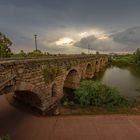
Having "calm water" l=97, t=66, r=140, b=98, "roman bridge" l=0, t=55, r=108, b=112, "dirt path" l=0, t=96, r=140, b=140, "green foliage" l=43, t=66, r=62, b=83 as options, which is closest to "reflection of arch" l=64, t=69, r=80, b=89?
"roman bridge" l=0, t=55, r=108, b=112

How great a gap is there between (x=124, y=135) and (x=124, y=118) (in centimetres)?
332

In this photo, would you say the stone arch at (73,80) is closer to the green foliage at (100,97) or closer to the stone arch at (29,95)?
the green foliage at (100,97)

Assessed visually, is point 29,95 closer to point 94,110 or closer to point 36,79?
point 36,79

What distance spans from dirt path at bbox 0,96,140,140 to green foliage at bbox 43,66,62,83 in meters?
4.16

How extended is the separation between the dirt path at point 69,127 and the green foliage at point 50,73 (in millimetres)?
4156

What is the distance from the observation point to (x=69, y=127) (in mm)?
15219

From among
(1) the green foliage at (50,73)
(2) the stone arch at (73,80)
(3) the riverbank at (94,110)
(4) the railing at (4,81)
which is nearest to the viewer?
(4) the railing at (4,81)

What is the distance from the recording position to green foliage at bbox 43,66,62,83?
17.8 metres

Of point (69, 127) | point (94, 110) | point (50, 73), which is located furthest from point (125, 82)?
point (69, 127)

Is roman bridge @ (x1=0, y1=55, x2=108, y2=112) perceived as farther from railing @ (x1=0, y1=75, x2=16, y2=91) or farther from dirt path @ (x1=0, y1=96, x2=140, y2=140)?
dirt path @ (x1=0, y1=96, x2=140, y2=140)

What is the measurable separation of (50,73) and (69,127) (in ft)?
20.2

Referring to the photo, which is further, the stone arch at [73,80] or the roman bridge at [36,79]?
the stone arch at [73,80]

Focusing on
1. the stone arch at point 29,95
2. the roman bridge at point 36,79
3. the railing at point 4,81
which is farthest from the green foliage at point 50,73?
the railing at point 4,81

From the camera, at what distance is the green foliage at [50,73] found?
58.3ft
